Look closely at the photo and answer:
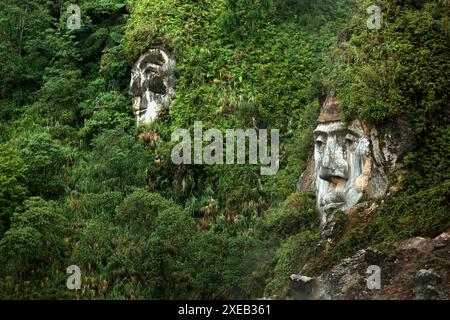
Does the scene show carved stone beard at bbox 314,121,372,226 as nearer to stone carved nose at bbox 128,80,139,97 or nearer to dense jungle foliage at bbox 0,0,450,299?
dense jungle foliage at bbox 0,0,450,299

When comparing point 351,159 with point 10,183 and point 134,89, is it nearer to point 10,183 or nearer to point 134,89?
point 10,183

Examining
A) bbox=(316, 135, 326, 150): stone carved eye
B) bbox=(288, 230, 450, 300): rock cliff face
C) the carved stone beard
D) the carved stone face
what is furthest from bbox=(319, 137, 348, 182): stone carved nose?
the carved stone face

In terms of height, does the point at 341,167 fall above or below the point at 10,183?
above

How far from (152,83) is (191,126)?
279 cm

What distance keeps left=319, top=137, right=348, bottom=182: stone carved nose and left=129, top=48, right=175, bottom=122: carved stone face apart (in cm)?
875

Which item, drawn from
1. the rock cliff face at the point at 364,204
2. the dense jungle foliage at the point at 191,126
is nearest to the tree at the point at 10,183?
the dense jungle foliage at the point at 191,126

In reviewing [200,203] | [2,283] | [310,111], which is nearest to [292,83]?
[310,111]

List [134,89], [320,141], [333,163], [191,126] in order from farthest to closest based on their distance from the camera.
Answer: [134,89] < [191,126] < [320,141] < [333,163]

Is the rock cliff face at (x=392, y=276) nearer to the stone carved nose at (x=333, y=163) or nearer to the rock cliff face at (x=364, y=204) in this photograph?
the rock cliff face at (x=364, y=204)

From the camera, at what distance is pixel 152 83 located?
1081 inches

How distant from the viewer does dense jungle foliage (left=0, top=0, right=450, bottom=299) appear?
18.9 meters

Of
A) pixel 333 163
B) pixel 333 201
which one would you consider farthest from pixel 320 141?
pixel 333 201

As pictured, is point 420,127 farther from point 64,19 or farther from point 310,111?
point 64,19
